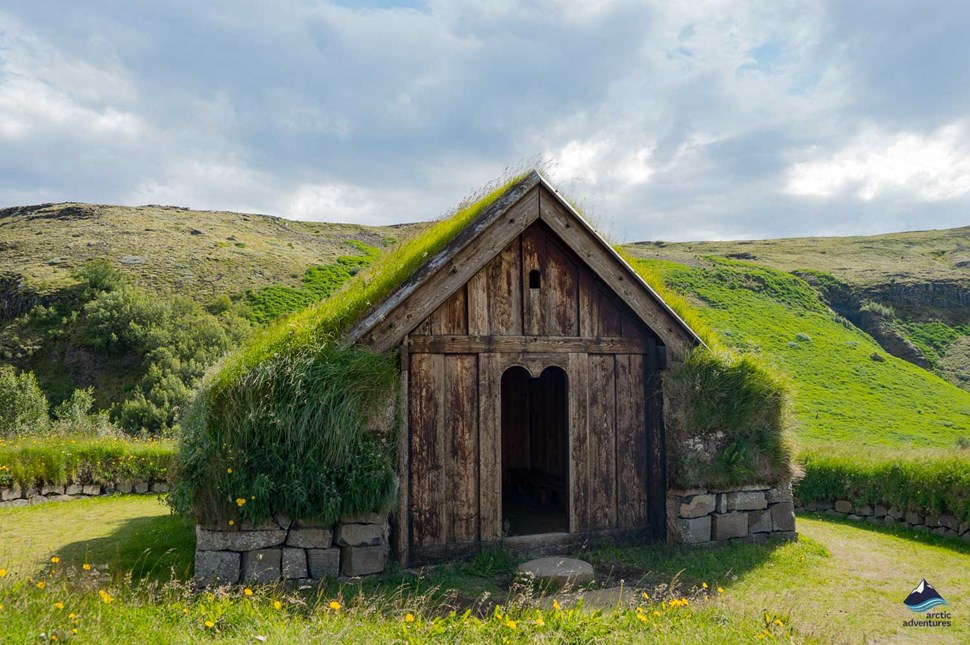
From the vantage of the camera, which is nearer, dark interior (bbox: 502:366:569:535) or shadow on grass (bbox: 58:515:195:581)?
shadow on grass (bbox: 58:515:195:581)

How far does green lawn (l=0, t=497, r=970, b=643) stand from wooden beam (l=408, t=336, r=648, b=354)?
2.62m

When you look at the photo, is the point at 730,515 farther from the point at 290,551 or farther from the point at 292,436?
the point at 292,436

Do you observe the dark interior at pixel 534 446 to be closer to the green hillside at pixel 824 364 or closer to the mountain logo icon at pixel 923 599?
the mountain logo icon at pixel 923 599

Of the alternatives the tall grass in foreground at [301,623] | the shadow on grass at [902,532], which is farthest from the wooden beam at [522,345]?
the shadow on grass at [902,532]

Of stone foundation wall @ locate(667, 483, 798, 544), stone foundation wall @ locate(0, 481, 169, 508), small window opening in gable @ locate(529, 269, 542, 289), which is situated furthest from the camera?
stone foundation wall @ locate(0, 481, 169, 508)

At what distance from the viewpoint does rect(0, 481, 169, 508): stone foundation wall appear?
1259cm

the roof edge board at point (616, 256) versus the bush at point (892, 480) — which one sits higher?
the roof edge board at point (616, 256)

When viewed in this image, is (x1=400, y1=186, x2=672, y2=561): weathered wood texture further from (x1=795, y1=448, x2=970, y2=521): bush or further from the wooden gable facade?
(x1=795, y1=448, x2=970, y2=521): bush

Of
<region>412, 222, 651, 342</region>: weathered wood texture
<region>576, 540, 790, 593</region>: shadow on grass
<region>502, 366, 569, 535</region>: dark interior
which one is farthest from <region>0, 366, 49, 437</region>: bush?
<region>576, 540, 790, 593</region>: shadow on grass

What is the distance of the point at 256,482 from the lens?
22.5ft

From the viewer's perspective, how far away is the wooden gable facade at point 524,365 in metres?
7.97

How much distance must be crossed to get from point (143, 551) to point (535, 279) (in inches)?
246

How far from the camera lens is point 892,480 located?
37.1 feet

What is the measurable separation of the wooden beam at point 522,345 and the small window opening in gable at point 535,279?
0.71 m
